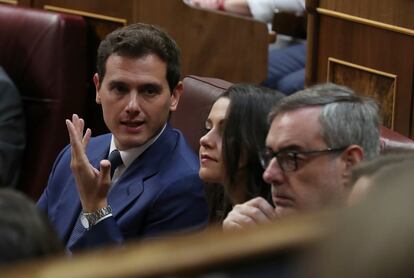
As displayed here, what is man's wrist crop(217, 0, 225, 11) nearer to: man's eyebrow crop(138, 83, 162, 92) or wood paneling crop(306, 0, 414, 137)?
wood paneling crop(306, 0, 414, 137)

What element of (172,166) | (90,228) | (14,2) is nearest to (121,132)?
(172,166)

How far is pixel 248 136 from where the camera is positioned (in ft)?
4.62

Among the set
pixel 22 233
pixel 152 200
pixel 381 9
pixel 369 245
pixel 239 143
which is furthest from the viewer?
pixel 381 9

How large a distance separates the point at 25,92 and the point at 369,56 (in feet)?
2.89

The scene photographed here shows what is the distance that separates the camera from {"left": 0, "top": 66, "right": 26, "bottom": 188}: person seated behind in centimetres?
240

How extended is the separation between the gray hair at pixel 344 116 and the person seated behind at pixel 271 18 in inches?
62.3

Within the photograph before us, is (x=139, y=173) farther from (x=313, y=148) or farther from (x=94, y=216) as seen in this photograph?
(x=313, y=148)

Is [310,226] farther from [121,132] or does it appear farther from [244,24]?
[244,24]

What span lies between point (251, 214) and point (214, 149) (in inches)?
11.1

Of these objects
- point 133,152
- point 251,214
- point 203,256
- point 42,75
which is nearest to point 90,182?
point 133,152

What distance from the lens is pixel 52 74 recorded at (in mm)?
2486

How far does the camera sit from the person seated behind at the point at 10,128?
2404 mm

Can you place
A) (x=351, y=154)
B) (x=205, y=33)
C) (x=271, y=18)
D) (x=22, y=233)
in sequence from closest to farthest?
1. (x=22, y=233)
2. (x=351, y=154)
3. (x=205, y=33)
4. (x=271, y=18)

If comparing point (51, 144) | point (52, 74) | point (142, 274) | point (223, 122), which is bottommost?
point (51, 144)
